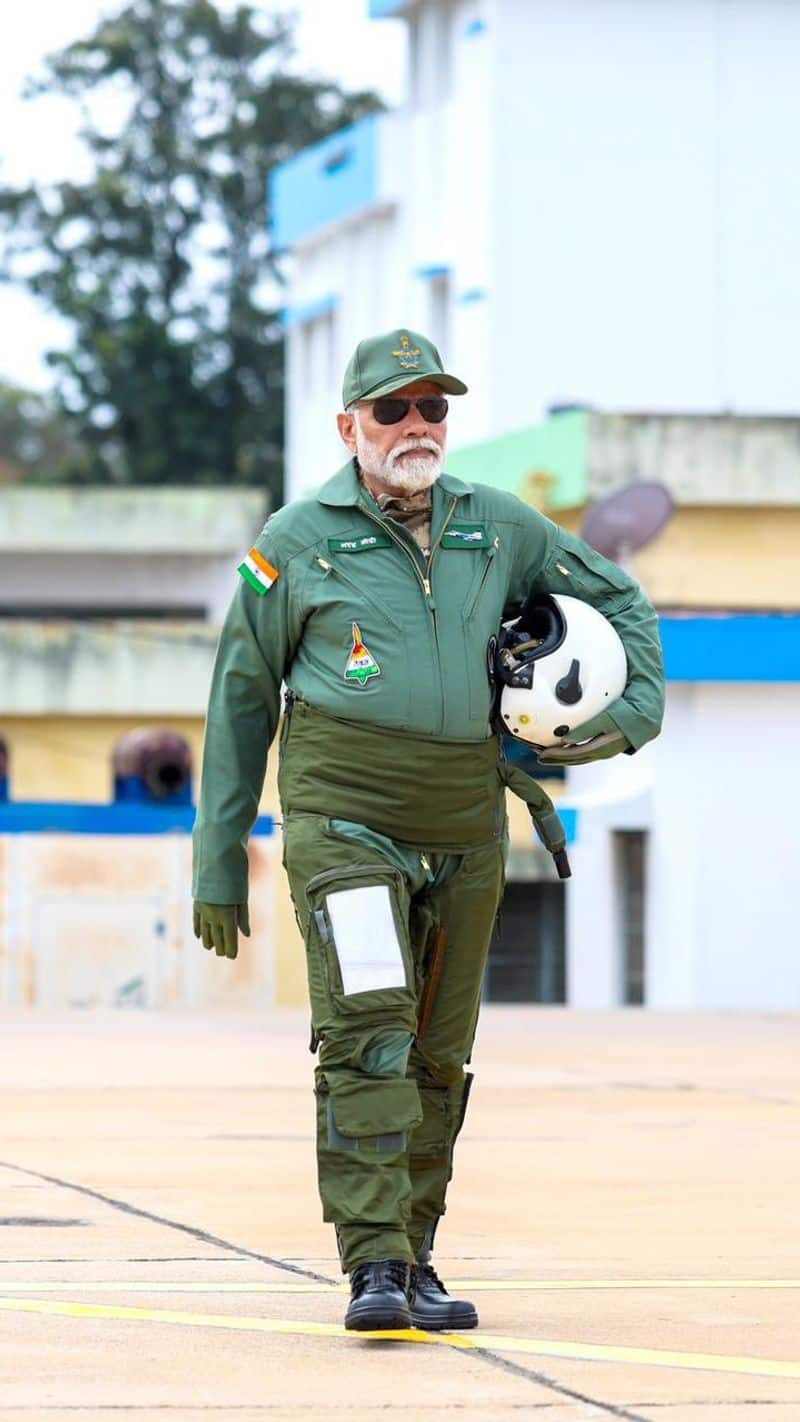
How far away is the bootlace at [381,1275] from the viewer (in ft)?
21.3

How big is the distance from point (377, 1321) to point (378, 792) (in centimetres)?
113

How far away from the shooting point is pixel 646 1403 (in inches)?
222

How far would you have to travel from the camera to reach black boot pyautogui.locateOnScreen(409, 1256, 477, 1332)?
21.8 feet

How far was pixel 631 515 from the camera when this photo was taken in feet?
87.9

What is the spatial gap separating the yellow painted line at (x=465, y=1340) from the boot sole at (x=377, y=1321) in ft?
0.04

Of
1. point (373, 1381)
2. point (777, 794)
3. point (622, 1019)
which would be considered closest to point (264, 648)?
point (373, 1381)

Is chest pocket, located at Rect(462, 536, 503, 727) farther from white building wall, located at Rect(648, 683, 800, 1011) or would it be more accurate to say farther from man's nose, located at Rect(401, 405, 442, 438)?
white building wall, located at Rect(648, 683, 800, 1011)

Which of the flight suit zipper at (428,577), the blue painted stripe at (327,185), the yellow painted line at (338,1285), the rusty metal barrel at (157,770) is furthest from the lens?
the blue painted stripe at (327,185)

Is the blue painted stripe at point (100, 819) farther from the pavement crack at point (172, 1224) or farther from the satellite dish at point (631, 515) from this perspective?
the pavement crack at point (172, 1224)

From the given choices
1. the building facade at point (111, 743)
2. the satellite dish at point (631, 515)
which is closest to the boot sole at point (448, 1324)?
the building facade at point (111, 743)

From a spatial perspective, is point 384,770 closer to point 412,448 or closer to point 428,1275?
point 412,448

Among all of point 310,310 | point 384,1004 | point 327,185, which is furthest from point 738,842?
point 310,310

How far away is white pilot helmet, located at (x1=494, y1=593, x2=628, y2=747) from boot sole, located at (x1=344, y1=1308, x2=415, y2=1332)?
1318mm

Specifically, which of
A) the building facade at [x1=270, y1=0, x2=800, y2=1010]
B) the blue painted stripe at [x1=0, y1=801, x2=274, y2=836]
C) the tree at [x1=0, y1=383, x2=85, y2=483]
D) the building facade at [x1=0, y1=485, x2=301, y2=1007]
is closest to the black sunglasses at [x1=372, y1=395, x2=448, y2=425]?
the building facade at [x1=0, y1=485, x2=301, y2=1007]
